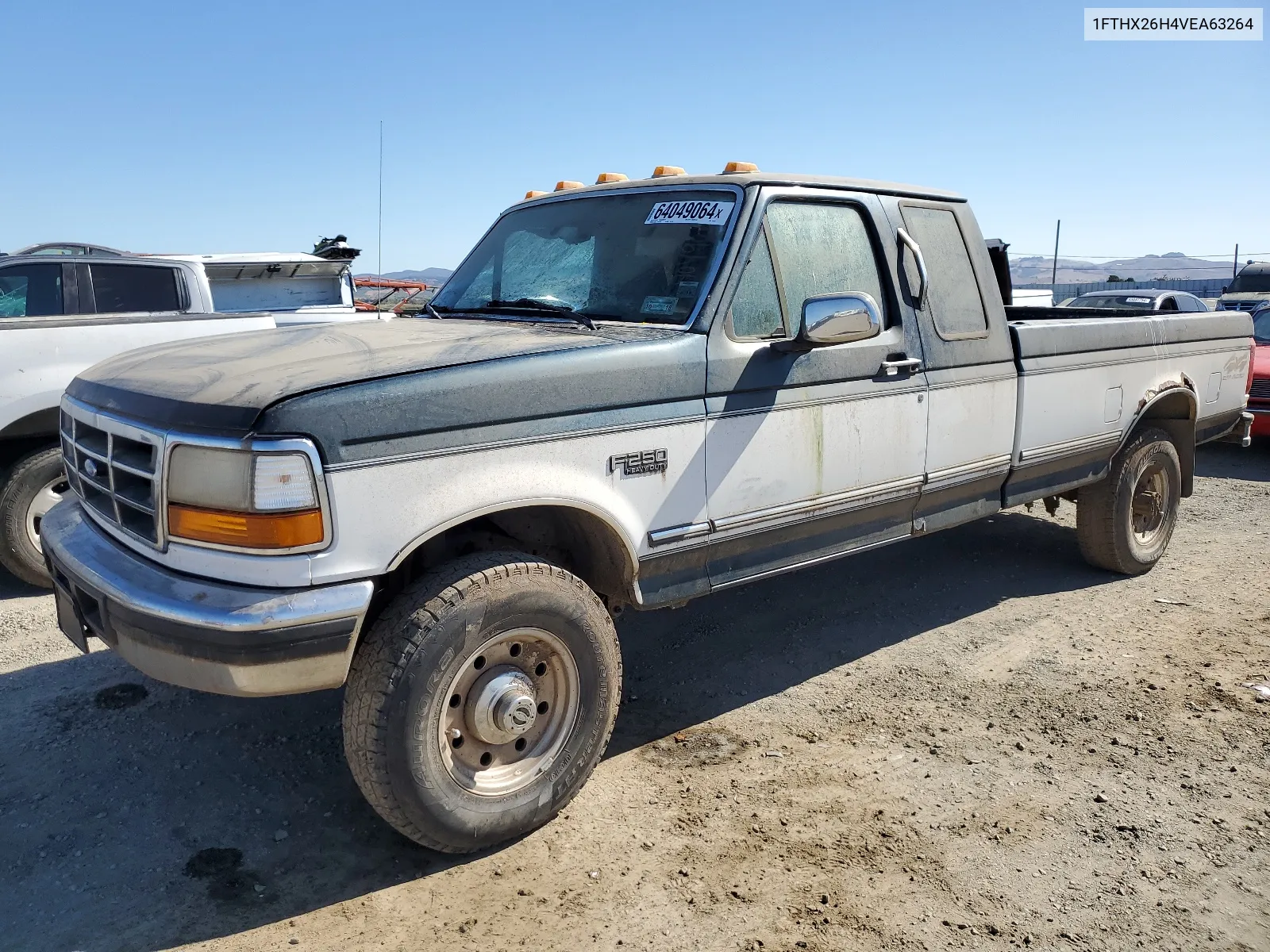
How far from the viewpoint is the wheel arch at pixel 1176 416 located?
571 cm

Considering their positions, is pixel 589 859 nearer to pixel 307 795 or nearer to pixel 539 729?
pixel 539 729

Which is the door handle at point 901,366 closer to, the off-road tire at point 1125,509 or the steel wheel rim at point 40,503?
the off-road tire at point 1125,509

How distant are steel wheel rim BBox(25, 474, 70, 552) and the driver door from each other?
3.95 m

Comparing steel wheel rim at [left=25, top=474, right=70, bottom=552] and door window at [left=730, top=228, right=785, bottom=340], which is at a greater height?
door window at [left=730, top=228, right=785, bottom=340]

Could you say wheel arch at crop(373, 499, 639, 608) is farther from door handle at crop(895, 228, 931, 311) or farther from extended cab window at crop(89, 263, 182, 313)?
extended cab window at crop(89, 263, 182, 313)

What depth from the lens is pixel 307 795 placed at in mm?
3508

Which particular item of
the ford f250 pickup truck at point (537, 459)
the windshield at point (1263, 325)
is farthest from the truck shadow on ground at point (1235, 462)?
the ford f250 pickup truck at point (537, 459)

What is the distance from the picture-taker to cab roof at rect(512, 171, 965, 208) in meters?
3.97

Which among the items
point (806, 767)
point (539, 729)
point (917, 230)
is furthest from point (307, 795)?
point (917, 230)

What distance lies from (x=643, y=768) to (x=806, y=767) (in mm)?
624

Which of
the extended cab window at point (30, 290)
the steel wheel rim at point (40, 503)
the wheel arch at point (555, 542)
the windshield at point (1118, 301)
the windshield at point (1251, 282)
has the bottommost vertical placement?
the steel wheel rim at point (40, 503)

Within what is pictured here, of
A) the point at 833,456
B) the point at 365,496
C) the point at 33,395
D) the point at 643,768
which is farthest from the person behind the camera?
the point at 33,395

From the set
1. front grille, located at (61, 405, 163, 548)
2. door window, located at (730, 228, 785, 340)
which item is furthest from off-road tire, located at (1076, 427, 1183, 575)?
front grille, located at (61, 405, 163, 548)

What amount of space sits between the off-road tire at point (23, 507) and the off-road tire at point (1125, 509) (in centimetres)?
596
